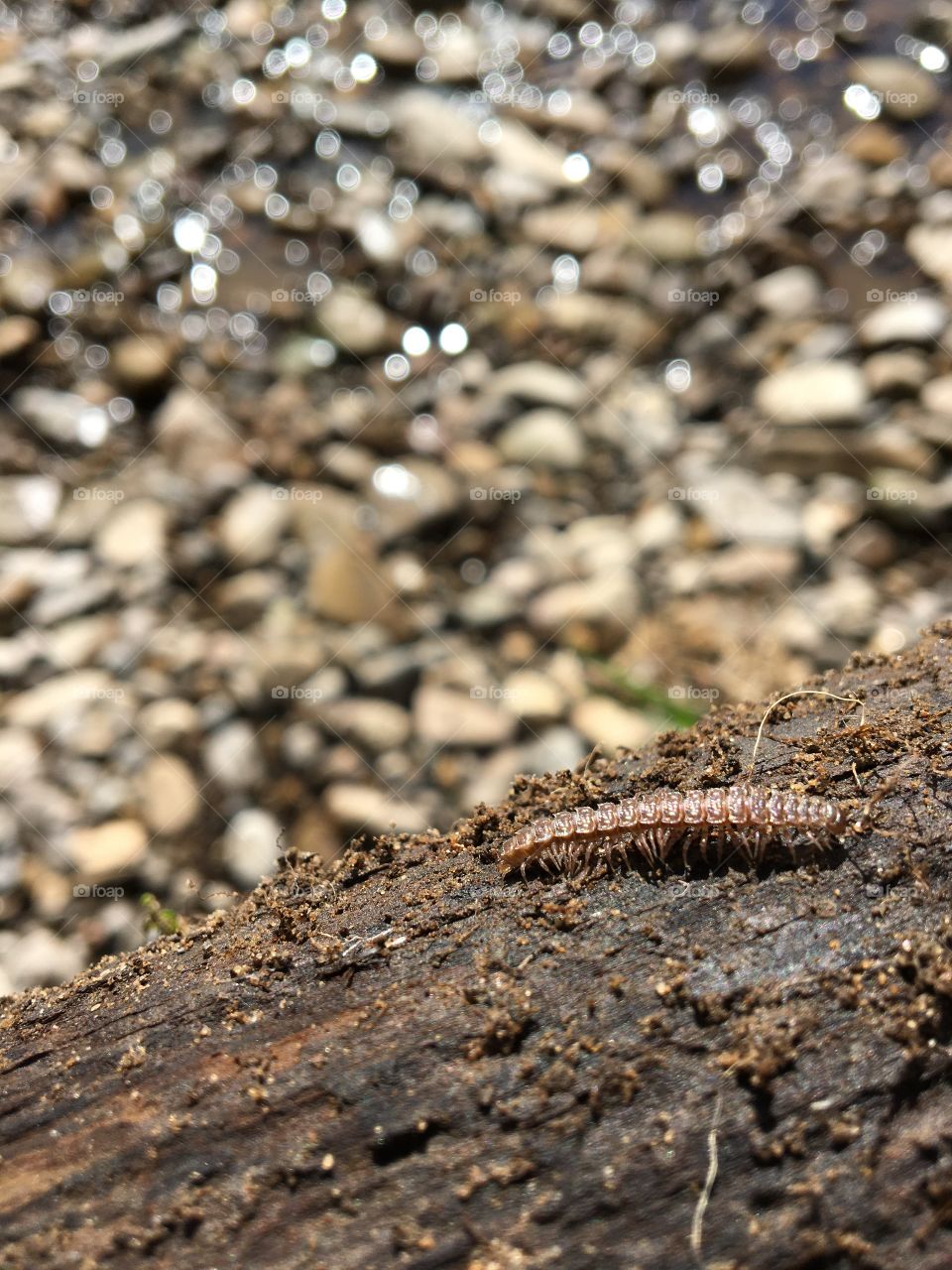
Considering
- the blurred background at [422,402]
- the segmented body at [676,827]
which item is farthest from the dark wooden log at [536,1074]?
the blurred background at [422,402]

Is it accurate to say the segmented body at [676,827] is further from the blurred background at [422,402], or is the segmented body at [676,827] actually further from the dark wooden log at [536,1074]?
the blurred background at [422,402]

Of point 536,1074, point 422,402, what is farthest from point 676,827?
point 422,402

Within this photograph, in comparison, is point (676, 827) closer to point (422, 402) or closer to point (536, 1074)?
point (536, 1074)

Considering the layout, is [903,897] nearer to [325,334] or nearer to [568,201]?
[325,334]

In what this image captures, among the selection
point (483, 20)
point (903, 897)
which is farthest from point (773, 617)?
point (483, 20)

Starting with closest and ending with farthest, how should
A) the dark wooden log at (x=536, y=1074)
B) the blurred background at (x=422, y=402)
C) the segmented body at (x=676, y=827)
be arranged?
the dark wooden log at (x=536, y=1074), the segmented body at (x=676, y=827), the blurred background at (x=422, y=402)

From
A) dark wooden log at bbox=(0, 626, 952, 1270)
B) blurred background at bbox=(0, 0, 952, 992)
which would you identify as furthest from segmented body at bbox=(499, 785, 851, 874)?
blurred background at bbox=(0, 0, 952, 992)

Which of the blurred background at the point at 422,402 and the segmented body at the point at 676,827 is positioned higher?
the segmented body at the point at 676,827
